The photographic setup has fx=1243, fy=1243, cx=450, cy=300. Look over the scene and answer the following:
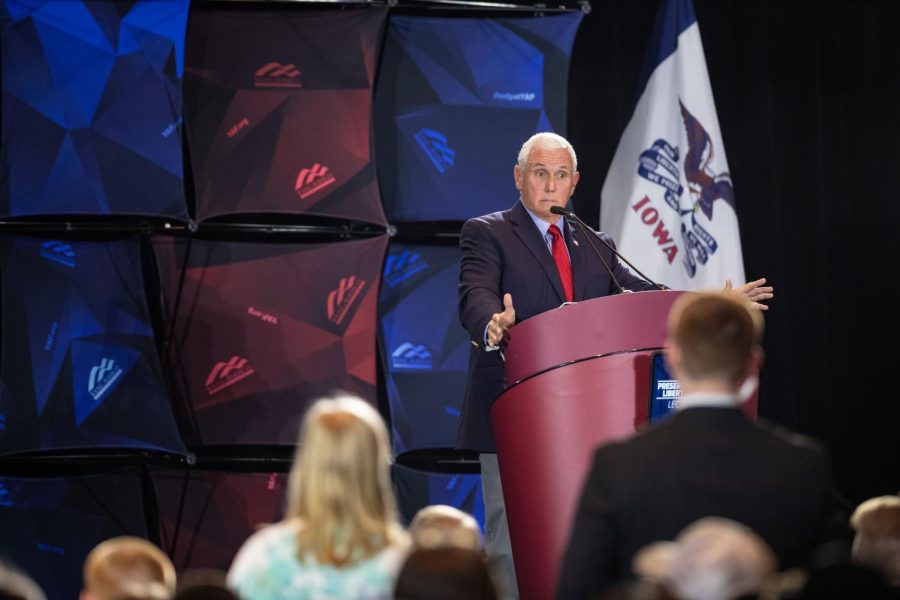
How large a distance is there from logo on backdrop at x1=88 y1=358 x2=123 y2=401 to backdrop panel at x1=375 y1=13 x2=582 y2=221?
4.92 ft

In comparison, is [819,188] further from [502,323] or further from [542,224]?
[502,323]

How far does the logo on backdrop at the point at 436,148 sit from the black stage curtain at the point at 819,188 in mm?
1092

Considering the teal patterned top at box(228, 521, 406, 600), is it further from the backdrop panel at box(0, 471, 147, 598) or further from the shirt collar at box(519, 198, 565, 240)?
the backdrop panel at box(0, 471, 147, 598)

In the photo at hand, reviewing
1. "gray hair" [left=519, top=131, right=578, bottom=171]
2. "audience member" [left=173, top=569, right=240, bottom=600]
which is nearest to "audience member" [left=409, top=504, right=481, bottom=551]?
"audience member" [left=173, top=569, right=240, bottom=600]

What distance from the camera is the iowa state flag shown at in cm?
640

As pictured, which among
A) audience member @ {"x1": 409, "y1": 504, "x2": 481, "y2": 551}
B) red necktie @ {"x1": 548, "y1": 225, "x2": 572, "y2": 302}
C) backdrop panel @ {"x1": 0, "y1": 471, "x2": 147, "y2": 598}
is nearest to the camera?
audience member @ {"x1": 409, "y1": 504, "x2": 481, "y2": 551}

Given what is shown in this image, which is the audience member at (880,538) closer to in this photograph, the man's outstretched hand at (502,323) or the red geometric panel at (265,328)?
the man's outstretched hand at (502,323)

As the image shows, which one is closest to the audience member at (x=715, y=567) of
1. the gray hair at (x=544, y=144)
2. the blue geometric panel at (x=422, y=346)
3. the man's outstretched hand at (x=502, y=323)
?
the man's outstretched hand at (x=502, y=323)

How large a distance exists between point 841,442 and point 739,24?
91.9 inches

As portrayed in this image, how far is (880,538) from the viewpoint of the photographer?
2.65 meters

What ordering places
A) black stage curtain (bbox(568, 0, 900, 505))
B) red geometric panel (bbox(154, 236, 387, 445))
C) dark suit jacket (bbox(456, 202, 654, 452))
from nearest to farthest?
1. dark suit jacket (bbox(456, 202, 654, 452))
2. red geometric panel (bbox(154, 236, 387, 445))
3. black stage curtain (bbox(568, 0, 900, 505))

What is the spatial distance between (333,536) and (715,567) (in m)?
0.77

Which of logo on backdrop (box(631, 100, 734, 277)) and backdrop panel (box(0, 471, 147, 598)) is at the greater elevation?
logo on backdrop (box(631, 100, 734, 277))

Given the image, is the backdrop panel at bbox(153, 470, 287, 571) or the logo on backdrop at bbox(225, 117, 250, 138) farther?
the logo on backdrop at bbox(225, 117, 250, 138)
